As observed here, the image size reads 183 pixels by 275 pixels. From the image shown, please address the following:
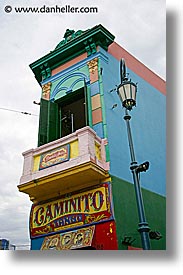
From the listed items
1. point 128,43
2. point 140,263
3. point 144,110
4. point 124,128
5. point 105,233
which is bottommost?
point 140,263

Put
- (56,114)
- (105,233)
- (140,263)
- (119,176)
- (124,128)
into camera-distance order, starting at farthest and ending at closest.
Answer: (56,114) < (124,128) < (119,176) < (105,233) < (140,263)

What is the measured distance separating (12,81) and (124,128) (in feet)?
3.32

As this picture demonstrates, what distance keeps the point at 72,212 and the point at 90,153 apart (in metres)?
0.45

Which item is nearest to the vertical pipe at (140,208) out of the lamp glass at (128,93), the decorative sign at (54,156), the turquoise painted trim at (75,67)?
the lamp glass at (128,93)

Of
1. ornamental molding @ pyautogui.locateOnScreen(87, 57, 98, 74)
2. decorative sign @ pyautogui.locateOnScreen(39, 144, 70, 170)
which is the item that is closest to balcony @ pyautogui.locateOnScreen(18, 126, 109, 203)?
decorative sign @ pyautogui.locateOnScreen(39, 144, 70, 170)

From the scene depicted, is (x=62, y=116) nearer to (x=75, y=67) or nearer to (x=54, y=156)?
(x=75, y=67)

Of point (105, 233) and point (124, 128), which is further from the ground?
point (124, 128)

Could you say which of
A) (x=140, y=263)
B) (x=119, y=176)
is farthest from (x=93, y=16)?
(x=140, y=263)

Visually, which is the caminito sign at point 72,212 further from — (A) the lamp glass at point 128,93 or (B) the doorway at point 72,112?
(B) the doorway at point 72,112

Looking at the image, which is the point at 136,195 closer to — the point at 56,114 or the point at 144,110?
the point at 144,110

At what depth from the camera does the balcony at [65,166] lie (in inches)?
108

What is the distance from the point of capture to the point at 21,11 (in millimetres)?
3021

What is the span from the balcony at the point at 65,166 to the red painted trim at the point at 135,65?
78 centimetres

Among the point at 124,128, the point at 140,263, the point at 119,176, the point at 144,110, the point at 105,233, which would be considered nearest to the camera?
the point at 140,263
